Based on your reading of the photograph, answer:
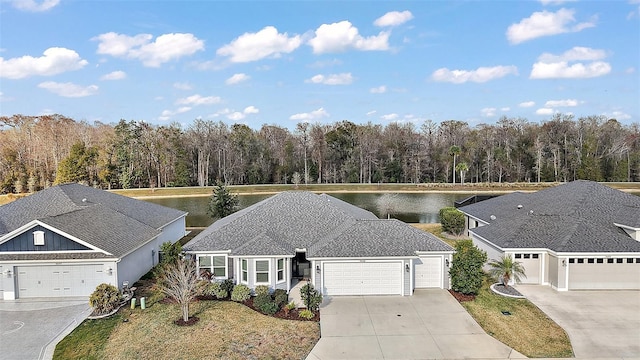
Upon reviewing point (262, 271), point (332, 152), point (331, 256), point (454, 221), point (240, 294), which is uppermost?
point (332, 152)

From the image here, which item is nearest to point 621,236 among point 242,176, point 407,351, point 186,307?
point 407,351

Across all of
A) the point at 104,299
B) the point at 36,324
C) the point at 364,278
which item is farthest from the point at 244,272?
the point at 36,324

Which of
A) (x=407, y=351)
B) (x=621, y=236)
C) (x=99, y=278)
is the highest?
(x=621, y=236)

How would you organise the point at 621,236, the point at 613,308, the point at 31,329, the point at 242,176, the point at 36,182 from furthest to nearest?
the point at 242,176, the point at 36,182, the point at 621,236, the point at 613,308, the point at 31,329

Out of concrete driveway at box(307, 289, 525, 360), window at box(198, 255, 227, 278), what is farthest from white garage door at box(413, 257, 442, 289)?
window at box(198, 255, 227, 278)

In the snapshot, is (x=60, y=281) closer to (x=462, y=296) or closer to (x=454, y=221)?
(x=462, y=296)

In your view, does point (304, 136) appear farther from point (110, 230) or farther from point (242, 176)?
point (110, 230)

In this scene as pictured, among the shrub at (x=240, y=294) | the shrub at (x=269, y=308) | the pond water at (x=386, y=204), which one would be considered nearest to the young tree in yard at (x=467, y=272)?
the shrub at (x=269, y=308)

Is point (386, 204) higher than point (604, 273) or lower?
higher
